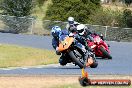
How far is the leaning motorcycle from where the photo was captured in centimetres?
1850

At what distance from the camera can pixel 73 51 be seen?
18.9 metres

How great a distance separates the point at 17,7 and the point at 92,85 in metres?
31.5

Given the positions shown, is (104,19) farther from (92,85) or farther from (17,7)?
(92,85)

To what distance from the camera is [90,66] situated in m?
20.1

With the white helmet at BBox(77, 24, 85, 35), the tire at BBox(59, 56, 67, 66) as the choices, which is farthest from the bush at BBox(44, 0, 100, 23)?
the tire at BBox(59, 56, 67, 66)

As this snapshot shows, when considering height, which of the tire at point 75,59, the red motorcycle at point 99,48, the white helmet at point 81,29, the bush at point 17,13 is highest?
the white helmet at point 81,29

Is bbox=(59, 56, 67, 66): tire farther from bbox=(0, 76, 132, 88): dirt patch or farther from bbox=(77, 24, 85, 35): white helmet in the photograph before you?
bbox=(0, 76, 132, 88): dirt patch

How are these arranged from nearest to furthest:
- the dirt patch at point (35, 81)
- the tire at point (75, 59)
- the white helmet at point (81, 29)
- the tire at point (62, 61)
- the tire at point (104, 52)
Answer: the dirt patch at point (35, 81)
the tire at point (75, 59)
the tire at point (62, 61)
the white helmet at point (81, 29)
the tire at point (104, 52)

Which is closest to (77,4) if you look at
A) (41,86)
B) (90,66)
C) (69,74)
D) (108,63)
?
(108,63)

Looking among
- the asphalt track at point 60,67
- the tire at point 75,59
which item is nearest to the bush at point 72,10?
the asphalt track at point 60,67

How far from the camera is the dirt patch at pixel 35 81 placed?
14.3 m

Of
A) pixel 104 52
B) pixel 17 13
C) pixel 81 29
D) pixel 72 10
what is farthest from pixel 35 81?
pixel 17 13

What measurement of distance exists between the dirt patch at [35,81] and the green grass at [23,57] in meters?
4.52

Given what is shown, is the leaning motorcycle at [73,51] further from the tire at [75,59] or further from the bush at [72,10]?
the bush at [72,10]
